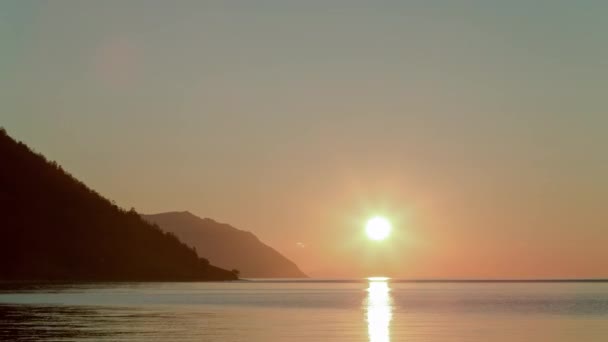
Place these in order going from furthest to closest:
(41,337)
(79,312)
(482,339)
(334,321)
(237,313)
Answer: (237,313) < (79,312) < (334,321) < (482,339) < (41,337)

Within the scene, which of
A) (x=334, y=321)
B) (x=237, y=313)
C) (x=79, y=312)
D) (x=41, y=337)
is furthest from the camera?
(x=237, y=313)

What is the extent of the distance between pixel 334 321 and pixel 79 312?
30004 mm

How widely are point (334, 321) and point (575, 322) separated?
1029 inches

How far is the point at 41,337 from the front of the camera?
66.8m

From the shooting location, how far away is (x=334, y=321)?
97.7 meters

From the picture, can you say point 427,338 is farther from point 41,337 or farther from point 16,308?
point 16,308

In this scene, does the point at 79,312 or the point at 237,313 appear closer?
the point at 79,312

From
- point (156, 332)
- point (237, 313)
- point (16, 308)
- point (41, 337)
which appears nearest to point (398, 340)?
point (156, 332)

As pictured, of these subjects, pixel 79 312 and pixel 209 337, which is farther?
pixel 79 312

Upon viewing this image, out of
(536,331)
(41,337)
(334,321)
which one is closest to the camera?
(41,337)

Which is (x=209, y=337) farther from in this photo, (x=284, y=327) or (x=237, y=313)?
(x=237, y=313)

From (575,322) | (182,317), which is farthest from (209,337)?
(575,322)

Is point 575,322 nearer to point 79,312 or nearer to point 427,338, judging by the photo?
point 427,338

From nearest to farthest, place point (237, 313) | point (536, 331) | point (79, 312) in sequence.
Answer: point (536, 331), point (79, 312), point (237, 313)
